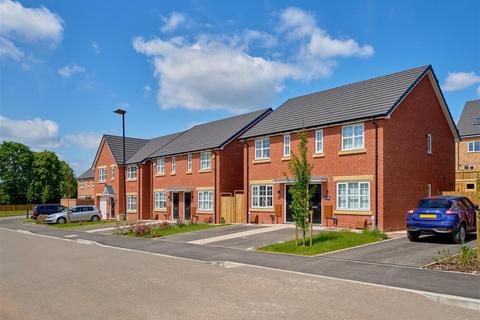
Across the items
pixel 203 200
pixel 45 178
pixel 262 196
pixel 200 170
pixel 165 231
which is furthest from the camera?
pixel 45 178

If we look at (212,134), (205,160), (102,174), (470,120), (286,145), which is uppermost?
(470,120)

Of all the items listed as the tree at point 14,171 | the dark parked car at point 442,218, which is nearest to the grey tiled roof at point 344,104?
the dark parked car at point 442,218

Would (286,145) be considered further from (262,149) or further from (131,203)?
(131,203)

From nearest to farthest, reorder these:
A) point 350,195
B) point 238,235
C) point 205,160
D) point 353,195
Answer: point 238,235, point 353,195, point 350,195, point 205,160

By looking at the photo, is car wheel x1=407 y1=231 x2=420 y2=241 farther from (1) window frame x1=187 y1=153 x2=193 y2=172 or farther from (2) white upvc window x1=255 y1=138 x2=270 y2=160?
(1) window frame x1=187 y1=153 x2=193 y2=172

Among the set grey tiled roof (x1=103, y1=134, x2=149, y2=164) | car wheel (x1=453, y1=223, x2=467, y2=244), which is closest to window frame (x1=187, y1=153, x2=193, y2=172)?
grey tiled roof (x1=103, y1=134, x2=149, y2=164)

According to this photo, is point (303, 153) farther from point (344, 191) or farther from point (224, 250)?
point (344, 191)

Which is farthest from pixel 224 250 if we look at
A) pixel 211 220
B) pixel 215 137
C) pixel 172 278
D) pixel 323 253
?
pixel 215 137

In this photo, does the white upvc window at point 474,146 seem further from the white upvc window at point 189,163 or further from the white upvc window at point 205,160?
the white upvc window at point 189,163

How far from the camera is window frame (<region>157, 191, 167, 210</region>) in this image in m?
37.1

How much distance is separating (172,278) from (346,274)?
4.38 metres

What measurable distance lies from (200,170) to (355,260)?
2059cm

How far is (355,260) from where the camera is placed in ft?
42.8

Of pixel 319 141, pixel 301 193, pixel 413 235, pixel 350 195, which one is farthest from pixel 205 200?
pixel 413 235
